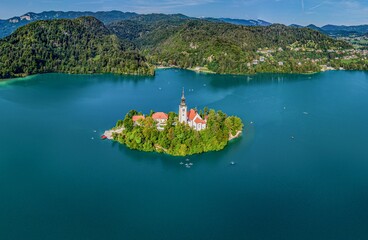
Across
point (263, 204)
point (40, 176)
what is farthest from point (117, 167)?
point (263, 204)

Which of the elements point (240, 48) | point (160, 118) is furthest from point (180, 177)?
point (240, 48)

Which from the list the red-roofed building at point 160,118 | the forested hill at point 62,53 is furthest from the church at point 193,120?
the forested hill at point 62,53

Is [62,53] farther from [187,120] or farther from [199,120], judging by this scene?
[199,120]

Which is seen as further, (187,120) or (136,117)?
(136,117)

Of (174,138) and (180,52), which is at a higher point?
(180,52)

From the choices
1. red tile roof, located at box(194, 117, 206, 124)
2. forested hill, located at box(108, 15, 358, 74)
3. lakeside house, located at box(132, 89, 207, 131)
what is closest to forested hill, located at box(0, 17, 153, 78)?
forested hill, located at box(108, 15, 358, 74)
